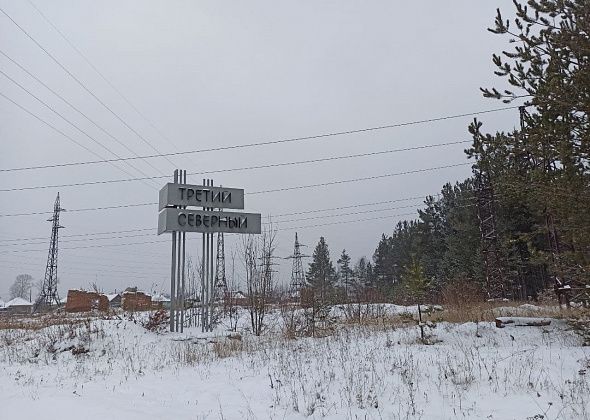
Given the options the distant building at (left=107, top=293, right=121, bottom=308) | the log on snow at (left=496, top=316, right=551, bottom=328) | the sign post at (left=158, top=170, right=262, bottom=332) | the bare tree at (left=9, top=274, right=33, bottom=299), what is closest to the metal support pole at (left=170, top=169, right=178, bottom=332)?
the sign post at (left=158, top=170, right=262, bottom=332)

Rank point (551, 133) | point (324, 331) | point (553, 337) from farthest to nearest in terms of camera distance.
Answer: point (324, 331)
point (553, 337)
point (551, 133)

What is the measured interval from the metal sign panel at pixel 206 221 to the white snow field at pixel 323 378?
13.9 feet

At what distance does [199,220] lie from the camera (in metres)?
15.5

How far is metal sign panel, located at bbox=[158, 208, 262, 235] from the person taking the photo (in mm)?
14977

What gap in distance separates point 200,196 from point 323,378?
9810mm

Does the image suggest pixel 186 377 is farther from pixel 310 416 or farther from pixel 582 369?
pixel 582 369

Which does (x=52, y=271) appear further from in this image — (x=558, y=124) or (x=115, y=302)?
(x=558, y=124)

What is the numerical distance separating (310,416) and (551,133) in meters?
5.68

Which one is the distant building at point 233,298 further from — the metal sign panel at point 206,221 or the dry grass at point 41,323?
the dry grass at point 41,323

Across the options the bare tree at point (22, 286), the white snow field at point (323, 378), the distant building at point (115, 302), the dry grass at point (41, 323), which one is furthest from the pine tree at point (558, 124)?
the bare tree at point (22, 286)

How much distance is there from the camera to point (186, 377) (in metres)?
8.30

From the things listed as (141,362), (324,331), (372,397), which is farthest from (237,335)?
(372,397)

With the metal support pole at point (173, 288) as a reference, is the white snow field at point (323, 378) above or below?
below

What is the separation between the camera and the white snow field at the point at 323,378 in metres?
5.66
